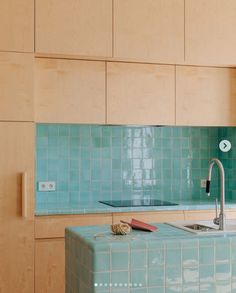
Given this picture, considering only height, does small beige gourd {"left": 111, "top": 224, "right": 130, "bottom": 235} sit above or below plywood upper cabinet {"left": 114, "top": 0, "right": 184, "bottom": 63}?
below

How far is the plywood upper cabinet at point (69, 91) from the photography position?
4020 millimetres

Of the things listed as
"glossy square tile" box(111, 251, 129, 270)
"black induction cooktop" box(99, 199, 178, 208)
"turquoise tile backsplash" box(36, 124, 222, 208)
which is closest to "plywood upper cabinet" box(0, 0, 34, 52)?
"turquoise tile backsplash" box(36, 124, 222, 208)

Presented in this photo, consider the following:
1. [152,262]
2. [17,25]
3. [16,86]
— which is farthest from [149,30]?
[152,262]

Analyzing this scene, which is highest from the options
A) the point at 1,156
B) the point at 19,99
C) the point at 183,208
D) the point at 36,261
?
the point at 19,99

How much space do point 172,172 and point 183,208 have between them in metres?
0.70

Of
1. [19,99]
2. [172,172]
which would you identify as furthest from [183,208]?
[19,99]

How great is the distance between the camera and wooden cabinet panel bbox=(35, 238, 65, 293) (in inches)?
149

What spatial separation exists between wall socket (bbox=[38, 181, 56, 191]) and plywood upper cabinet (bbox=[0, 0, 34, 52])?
114 centimetres

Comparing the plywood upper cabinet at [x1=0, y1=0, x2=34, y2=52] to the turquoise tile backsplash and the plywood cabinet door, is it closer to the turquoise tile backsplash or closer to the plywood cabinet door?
the plywood cabinet door

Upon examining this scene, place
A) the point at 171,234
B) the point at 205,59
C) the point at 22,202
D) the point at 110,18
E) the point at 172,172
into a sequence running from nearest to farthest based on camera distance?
the point at 171,234 → the point at 22,202 → the point at 110,18 → the point at 205,59 → the point at 172,172

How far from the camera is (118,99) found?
4203 millimetres

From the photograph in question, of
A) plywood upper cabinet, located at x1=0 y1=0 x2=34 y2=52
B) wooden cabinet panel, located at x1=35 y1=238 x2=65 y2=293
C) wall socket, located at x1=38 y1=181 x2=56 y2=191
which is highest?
plywood upper cabinet, located at x1=0 y1=0 x2=34 y2=52

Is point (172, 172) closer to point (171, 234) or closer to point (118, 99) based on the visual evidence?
point (118, 99)

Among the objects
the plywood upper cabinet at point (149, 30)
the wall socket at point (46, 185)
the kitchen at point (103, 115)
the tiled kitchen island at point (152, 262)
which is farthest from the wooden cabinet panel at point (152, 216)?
the tiled kitchen island at point (152, 262)
